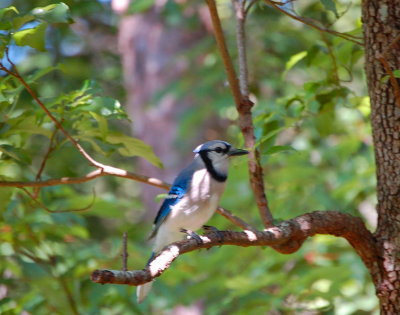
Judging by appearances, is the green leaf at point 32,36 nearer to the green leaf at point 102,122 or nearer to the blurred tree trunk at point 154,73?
the green leaf at point 102,122

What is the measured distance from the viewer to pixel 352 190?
152 inches

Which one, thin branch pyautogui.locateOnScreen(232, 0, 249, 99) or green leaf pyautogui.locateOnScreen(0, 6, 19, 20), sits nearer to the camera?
green leaf pyautogui.locateOnScreen(0, 6, 19, 20)

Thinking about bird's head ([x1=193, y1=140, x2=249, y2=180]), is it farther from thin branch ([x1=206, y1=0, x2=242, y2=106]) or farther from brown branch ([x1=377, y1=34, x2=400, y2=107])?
brown branch ([x1=377, y1=34, x2=400, y2=107])

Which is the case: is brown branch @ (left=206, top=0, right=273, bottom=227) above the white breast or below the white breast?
above

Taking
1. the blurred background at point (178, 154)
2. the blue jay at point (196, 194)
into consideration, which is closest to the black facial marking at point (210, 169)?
the blue jay at point (196, 194)

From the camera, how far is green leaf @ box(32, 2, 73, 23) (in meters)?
1.78

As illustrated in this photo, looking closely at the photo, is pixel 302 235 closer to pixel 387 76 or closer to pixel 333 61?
pixel 387 76

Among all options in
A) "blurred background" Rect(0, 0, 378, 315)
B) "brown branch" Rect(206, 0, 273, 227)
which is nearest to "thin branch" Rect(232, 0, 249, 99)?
"brown branch" Rect(206, 0, 273, 227)

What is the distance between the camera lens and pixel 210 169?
8.43 feet

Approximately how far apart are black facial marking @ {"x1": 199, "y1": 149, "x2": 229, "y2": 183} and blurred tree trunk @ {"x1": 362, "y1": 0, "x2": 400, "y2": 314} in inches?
30.5

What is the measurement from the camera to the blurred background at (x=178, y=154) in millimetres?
2289

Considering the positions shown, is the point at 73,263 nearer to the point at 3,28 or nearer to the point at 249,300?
the point at 249,300

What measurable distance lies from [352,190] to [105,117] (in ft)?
Result: 7.26

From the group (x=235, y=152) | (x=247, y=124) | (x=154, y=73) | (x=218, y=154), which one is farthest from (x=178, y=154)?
(x=247, y=124)
